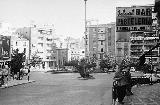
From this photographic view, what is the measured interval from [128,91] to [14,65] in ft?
A: 91.8

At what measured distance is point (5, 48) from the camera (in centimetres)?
4247

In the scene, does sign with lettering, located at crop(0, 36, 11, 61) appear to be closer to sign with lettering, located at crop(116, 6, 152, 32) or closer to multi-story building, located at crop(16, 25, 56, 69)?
sign with lettering, located at crop(116, 6, 152, 32)

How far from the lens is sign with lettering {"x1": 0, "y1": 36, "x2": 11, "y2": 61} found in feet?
135

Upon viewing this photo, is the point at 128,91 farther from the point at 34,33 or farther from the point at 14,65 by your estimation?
the point at 34,33

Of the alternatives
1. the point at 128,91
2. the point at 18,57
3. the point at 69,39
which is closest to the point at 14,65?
the point at 18,57

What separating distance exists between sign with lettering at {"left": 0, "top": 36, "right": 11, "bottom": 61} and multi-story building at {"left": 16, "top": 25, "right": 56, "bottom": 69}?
70.1 metres

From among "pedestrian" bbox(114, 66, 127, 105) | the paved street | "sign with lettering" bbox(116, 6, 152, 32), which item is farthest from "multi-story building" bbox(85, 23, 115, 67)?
"pedestrian" bbox(114, 66, 127, 105)

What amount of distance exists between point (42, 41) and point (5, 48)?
80.9 metres

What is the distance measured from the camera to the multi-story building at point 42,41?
116250mm

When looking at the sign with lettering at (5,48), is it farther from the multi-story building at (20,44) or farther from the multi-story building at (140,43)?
the multi-story building at (140,43)

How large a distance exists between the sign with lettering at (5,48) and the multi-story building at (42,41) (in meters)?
70.1

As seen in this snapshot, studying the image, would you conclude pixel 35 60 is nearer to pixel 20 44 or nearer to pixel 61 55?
pixel 20 44

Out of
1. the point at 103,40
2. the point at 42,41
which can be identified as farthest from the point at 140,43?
the point at 42,41

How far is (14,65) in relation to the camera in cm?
4406
